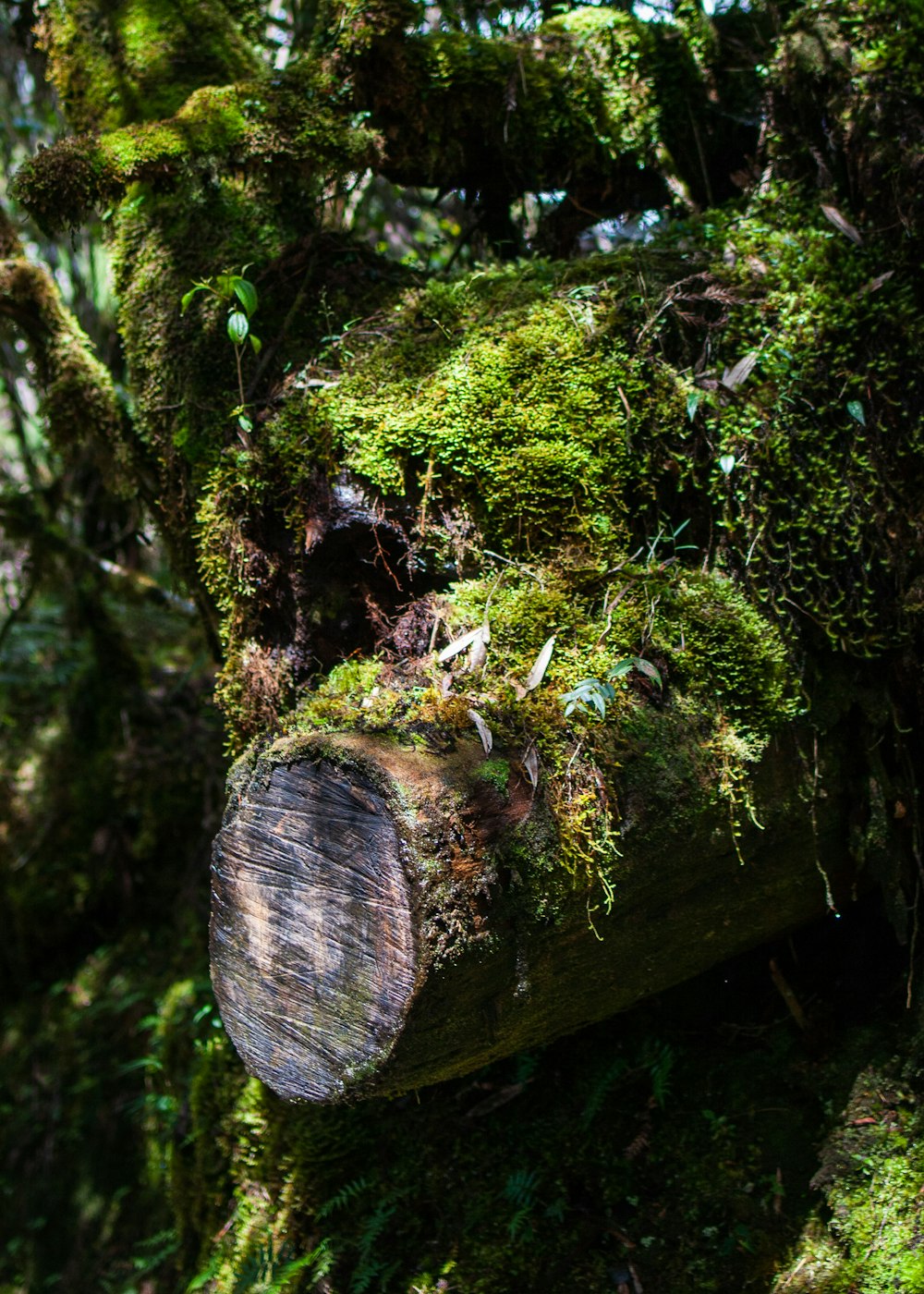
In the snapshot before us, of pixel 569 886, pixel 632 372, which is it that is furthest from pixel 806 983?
pixel 632 372

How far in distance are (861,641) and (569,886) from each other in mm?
1258

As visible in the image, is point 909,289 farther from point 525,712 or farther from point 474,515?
point 525,712

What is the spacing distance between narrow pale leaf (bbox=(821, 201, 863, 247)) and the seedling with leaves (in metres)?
1.93

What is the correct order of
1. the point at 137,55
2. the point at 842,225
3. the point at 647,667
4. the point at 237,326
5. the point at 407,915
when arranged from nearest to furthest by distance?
1. the point at 407,915
2. the point at 647,667
3. the point at 237,326
4. the point at 842,225
5. the point at 137,55

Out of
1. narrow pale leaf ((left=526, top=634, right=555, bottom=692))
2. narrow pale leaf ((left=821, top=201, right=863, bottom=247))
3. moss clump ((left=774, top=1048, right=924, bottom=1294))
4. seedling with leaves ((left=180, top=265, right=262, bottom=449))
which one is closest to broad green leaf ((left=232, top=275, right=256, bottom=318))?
seedling with leaves ((left=180, top=265, right=262, bottom=449))

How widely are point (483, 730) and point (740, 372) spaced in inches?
58.9

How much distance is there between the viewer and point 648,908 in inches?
98.3

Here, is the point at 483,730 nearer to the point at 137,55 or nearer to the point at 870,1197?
the point at 870,1197

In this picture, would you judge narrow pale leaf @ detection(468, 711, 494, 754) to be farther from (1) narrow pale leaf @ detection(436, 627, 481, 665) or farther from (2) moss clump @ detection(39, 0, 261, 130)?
(2) moss clump @ detection(39, 0, 261, 130)

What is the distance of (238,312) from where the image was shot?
A: 2988 millimetres

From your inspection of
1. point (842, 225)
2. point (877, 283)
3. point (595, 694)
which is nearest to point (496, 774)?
point (595, 694)

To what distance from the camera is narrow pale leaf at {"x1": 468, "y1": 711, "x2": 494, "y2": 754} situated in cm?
221

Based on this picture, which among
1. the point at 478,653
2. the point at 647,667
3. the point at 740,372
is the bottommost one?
the point at 647,667

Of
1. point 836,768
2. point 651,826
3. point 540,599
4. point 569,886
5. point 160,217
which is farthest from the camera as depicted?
point 160,217
